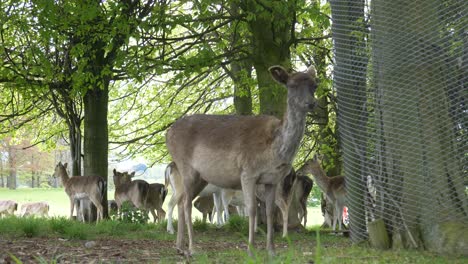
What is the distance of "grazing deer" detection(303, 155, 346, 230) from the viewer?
16391mm

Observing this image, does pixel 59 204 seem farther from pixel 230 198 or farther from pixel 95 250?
pixel 95 250

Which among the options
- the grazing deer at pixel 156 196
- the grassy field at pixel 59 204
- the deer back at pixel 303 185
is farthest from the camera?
the grassy field at pixel 59 204

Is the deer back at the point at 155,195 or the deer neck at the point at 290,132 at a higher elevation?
the deer neck at the point at 290,132

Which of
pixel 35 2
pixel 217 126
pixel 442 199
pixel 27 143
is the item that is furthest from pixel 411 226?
pixel 27 143

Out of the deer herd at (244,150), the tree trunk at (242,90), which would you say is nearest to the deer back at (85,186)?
the tree trunk at (242,90)

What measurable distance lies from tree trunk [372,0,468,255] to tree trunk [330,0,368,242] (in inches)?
17.0

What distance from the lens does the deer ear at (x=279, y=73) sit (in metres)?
7.00

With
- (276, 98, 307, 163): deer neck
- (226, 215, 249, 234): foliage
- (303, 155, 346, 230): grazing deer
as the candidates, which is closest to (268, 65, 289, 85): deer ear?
(276, 98, 307, 163): deer neck

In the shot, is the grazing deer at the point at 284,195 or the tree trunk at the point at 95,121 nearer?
the grazing deer at the point at 284,195

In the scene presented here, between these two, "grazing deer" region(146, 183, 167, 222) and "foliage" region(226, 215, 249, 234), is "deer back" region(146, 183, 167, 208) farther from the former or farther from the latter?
"foliage" region(226, 215, 249, 234)

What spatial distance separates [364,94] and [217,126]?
1880 millimetres

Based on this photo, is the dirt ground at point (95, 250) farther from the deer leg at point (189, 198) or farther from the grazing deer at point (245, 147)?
the grazing deer at point (245, 147)

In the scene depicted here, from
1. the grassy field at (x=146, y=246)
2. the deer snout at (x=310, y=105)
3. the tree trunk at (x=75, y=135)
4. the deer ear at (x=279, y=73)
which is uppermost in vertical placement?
the tree trunk at (x=75, y=135)

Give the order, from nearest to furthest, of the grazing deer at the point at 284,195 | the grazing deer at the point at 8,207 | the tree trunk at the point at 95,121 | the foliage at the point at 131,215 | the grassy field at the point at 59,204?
the grazing deer at the point at 284,195
the foliage at the point at 131,215
the tree trunk at the point at 95,121
the grazing deer at the point at 8,207
the grassy field at the point at 59,204
